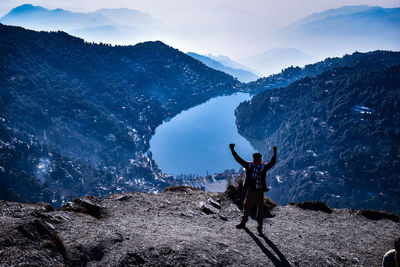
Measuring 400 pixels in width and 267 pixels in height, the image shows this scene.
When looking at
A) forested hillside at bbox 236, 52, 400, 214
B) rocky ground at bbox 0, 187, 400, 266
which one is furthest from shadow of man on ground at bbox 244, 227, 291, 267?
forested hillside at bbox 236, 52, 400, 214

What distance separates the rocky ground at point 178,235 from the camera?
9.70 meters

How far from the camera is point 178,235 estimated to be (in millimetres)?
12297

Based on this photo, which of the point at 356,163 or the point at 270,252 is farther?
the point at 356,163

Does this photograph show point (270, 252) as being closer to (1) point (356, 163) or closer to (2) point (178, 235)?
(2) point (178, 235)

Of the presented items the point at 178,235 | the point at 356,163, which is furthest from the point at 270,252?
the point at 356,163

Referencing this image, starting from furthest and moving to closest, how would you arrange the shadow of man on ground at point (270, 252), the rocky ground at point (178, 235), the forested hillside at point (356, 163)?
the forested hillside at point (356, 163) → the shadow of man on ground at point (270, 252) → the rocky ground at point (178, 235)

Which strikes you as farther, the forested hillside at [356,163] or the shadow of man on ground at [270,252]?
the forested hillside at [356,163]

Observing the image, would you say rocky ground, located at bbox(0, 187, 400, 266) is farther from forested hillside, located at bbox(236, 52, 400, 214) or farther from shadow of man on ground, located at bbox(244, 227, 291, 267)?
forested hillside, located at bbox(236, 52, 400, 214)

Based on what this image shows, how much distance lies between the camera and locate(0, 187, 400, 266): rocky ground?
31.8 ft

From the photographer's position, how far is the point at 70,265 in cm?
932

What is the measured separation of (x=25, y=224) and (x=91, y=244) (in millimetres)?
2473

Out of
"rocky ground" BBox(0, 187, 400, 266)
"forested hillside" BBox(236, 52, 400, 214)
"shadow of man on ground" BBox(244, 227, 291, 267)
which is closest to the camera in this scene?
"rocky ground" BBox(0, 187, 400, 266)

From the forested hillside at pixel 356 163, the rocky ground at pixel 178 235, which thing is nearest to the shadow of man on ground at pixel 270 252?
the rocky ground at pixel 178 235

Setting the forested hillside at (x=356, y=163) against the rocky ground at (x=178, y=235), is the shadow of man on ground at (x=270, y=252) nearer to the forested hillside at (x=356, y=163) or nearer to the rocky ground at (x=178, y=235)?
the rocky ground at (x=178, y=235)
